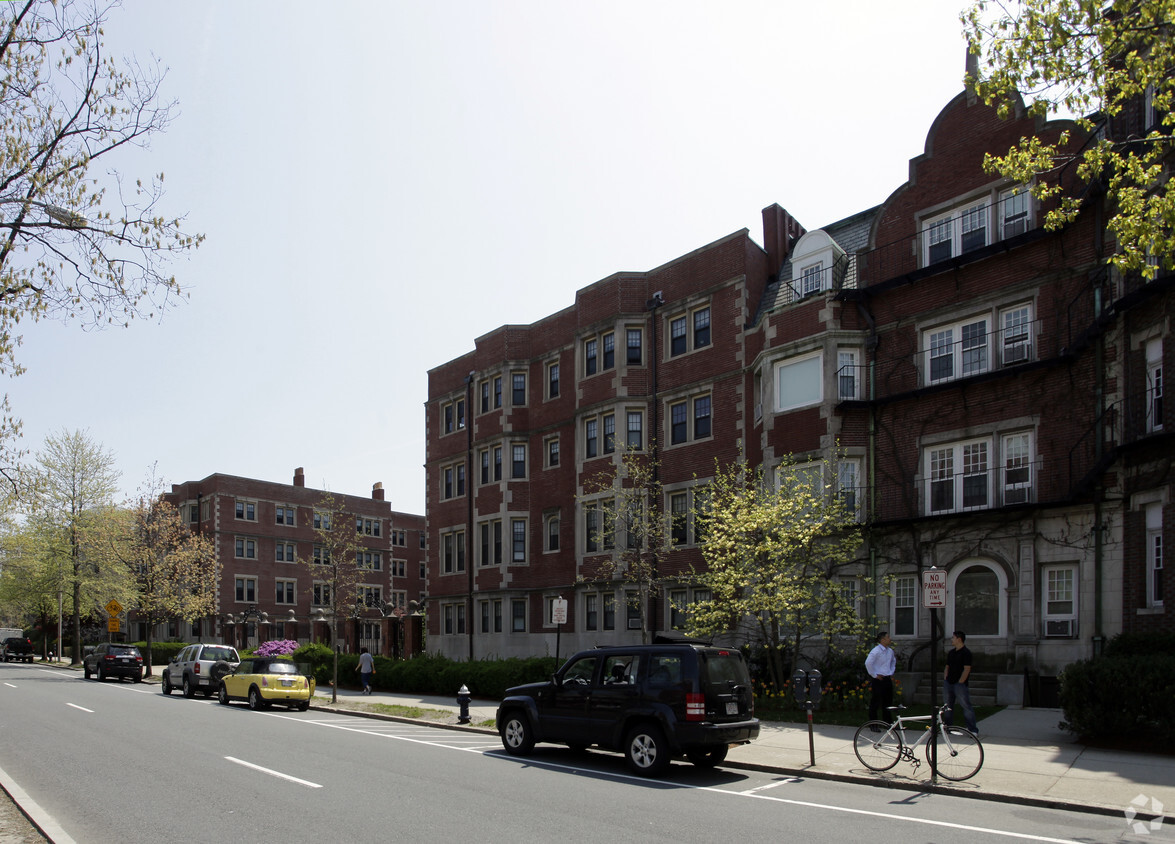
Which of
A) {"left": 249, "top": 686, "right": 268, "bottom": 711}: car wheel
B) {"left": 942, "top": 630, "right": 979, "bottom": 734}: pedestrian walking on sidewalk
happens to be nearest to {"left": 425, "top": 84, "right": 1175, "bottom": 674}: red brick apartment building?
{"left": 942, "top": 630, "right": 979, "bottom": 734}: pedestrian walking on sidewalk

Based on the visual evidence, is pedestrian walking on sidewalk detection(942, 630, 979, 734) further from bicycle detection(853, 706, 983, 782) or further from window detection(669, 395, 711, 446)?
window detection(669, 395, 711, 446)

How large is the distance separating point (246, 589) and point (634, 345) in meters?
45.3

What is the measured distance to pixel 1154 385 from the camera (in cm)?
1889

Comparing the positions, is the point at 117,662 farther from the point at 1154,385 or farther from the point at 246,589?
the point at 1154,385

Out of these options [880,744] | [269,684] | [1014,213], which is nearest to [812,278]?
[1014,213]

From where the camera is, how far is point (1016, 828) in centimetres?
988

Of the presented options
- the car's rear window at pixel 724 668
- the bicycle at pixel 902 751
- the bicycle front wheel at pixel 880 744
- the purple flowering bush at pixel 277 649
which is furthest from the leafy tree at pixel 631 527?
the purple flowering bush at pixel 277 649

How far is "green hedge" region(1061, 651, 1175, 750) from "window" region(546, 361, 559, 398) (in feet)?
77.1

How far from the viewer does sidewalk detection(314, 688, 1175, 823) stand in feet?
37.5

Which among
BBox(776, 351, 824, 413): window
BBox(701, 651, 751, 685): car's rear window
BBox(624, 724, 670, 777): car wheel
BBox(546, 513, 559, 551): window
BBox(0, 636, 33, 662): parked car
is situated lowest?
BBox(0, 636, 33, 662): parked car

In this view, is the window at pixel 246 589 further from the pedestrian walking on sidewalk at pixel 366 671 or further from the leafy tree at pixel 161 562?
the pedestrian walking on sidewalk at pixel 366 671

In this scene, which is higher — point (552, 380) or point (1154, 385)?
point (552, 380)

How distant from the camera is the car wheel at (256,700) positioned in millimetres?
25984

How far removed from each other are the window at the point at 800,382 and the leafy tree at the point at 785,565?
109 inches
